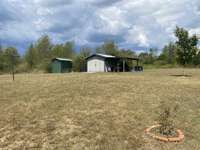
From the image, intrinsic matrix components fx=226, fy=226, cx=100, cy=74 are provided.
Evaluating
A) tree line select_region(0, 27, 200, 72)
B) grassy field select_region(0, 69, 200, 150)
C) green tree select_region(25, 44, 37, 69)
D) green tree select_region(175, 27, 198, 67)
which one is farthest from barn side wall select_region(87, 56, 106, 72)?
green tree select_region(25, 44, 37, 69)

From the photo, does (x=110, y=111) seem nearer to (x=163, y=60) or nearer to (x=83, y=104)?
(x=83, y=104)

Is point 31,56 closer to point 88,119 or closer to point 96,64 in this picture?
point 96,64

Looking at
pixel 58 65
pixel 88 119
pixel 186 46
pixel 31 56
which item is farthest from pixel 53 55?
pixel 88 119

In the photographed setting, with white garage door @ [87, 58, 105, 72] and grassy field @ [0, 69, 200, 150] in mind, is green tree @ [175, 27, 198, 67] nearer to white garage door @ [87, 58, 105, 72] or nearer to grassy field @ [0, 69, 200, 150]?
grassy field @ [0, 69, 200, 150]

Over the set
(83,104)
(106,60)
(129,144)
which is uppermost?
(106,60)

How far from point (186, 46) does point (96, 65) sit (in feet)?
48.8

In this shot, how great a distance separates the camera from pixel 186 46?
21172 millimetres

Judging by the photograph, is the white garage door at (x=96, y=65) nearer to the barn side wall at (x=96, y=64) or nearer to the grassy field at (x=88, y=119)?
the barn side wall at (x=96, y=64)

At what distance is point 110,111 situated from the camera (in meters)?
6.91

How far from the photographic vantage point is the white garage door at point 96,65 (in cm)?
3269

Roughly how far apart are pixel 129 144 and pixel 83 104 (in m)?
3.00

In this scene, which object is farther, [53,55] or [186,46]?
[53,55]

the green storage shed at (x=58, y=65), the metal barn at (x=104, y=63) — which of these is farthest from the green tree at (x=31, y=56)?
the metal barn at (x=104, y=63)

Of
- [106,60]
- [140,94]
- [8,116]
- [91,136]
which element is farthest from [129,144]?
[106,60]
